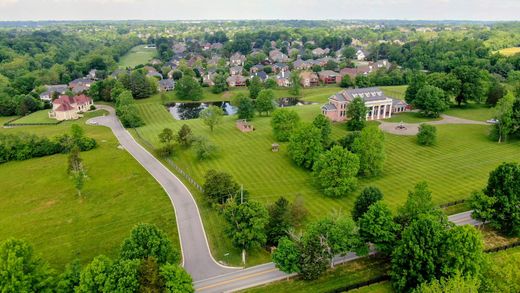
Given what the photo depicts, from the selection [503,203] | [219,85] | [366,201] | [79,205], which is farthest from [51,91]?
[503,203]

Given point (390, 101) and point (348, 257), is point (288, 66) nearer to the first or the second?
point (390, 101)

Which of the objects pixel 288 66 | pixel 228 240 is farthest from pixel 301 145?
pixel 288 66

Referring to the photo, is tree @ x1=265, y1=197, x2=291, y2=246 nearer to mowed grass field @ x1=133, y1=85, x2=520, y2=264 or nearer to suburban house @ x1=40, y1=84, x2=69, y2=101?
mowed grass field @ x1=133, y1=85, x2=520, y2=264

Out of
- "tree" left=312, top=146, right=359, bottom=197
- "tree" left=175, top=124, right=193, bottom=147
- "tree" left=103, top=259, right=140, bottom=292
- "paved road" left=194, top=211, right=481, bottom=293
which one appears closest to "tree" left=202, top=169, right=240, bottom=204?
"tree" left=312, top=146, right=359, bottom=197

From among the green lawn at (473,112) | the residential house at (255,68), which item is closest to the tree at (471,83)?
the green lawn at (473,112)

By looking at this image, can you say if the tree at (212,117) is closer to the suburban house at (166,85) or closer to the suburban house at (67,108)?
the suburban house at (67,108)

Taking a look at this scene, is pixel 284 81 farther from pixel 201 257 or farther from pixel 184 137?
pixel 201 257
